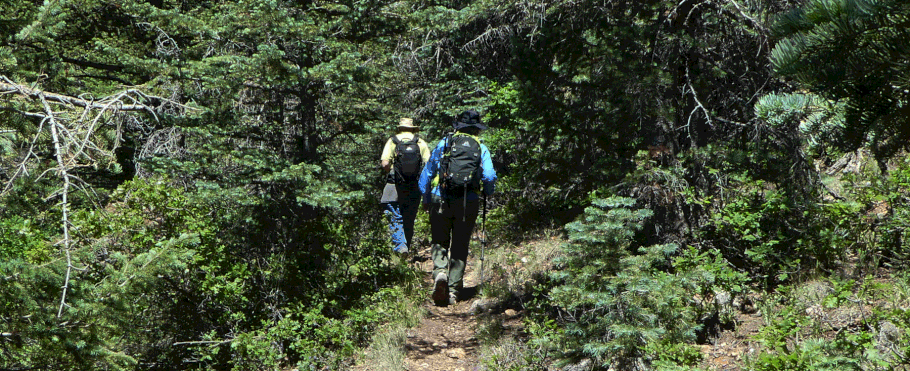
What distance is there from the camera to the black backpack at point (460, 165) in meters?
7.30

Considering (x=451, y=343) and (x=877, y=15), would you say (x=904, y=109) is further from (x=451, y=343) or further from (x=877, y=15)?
(x=451, y=343)

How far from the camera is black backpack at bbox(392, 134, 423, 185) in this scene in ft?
25.4

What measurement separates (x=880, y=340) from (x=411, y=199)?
15.9ft

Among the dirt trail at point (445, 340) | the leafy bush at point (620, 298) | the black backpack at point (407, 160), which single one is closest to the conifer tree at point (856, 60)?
the leafy bush at point (620, 298)

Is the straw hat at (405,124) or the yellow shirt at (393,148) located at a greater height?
the straw hat at (405,124)

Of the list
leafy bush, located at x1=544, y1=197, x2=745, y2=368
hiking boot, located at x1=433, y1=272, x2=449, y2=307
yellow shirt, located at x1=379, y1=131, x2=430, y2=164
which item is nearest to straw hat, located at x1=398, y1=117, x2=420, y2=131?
yellow shirt, located at x1=379, y1=131, x2=430, y2=164

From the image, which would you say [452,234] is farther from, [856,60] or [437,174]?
[856,60]

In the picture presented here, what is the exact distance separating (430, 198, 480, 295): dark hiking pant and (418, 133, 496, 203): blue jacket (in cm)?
14

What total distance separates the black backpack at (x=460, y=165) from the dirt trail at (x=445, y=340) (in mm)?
1380

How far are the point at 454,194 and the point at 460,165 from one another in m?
0.36

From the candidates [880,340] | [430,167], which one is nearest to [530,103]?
[430,167]

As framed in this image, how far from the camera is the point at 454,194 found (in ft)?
24.6

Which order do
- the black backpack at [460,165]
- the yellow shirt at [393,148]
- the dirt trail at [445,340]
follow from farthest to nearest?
1. the yellow shirt at [393,148]
2. the black backpack at [460,165]
3. the dirt trail at [445,340]

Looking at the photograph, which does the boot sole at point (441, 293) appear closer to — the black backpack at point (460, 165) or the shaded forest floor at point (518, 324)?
the shaded forest floor at point (518, 324)
